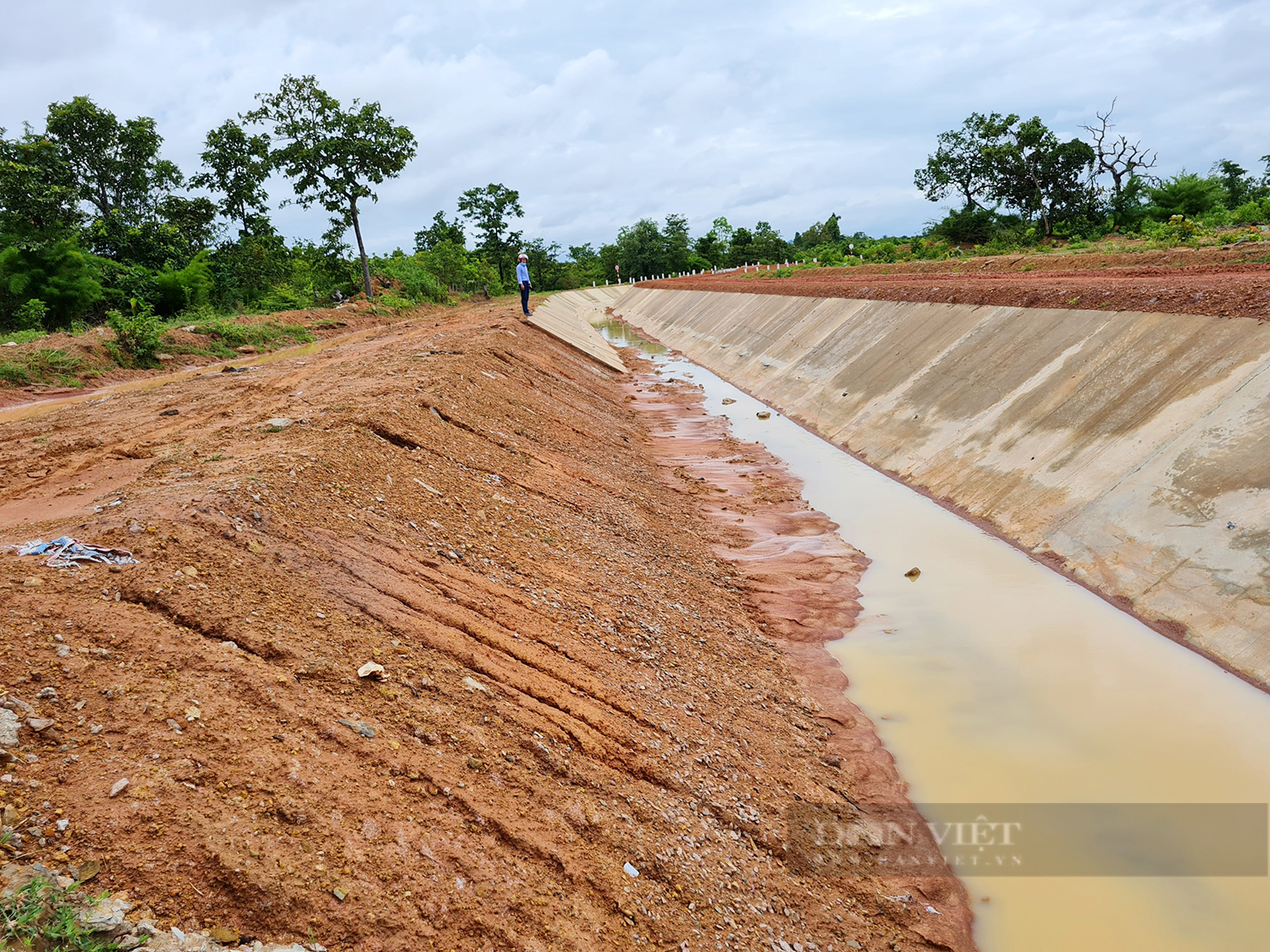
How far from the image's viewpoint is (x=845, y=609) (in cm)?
859

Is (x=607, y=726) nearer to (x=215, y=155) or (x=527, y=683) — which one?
(x=527, y=683)

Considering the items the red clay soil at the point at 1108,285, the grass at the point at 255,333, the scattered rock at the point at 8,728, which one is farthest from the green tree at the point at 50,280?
the red clay soil at the point at 1108,285

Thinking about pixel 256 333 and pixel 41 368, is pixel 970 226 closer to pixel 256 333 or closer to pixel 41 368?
pixel 256 333

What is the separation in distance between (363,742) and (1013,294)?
16.7m

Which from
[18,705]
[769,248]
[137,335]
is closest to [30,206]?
[137,335]

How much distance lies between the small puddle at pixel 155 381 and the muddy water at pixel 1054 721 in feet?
49.2

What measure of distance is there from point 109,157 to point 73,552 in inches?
1404

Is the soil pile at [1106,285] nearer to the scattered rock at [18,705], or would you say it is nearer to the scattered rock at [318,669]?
the scattered rock at [318,669]

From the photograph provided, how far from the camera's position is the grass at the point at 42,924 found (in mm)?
A: 2477

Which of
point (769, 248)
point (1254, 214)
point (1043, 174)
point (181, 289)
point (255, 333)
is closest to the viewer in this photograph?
point (255, 333)

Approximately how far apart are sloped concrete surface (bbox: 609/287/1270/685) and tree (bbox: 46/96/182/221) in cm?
2973

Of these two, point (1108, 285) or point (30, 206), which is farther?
point (30, 206)

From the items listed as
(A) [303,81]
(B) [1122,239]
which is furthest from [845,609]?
(A) [303,81]

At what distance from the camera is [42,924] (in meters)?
2.54
